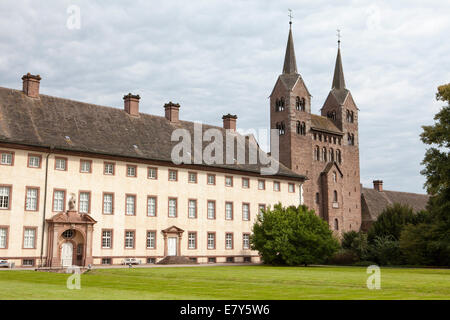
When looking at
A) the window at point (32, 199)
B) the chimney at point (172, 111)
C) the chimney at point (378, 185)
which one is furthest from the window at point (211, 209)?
the chimney at point (378, 185)

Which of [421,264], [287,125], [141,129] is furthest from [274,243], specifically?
[287,125]

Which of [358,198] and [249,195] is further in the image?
[358,198]

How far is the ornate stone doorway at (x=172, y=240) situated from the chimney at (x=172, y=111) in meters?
12.4

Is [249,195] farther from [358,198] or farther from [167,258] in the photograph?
[358,198]

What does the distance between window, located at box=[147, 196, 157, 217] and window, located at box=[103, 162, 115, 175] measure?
13.5 feet

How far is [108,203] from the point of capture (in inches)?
1757

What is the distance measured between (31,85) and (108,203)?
1179 centimetres

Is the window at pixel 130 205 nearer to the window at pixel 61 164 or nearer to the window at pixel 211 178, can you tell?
the window at pixel 61 164

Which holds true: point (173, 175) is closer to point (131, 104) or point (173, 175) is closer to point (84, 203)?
point (131, 104)

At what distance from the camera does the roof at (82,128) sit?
42.1m

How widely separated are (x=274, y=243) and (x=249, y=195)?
30.3 ft

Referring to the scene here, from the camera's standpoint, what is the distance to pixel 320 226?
46.6 meters

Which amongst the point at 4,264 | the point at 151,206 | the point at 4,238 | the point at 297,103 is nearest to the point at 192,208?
the point at 151,206
